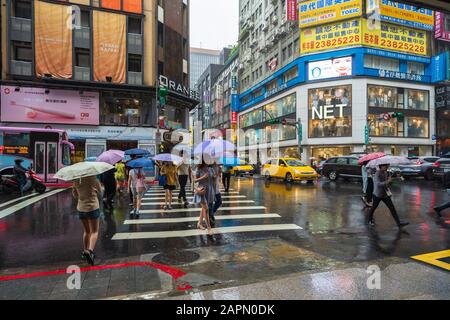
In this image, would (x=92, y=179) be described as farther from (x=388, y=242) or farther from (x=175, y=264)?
(x=388, y=242)

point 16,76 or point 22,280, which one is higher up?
point 16,76

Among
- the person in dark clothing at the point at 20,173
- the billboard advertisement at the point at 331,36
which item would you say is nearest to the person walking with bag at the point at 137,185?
the person in dark clothing at the point at 20,173

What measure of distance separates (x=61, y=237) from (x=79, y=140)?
68.3ft

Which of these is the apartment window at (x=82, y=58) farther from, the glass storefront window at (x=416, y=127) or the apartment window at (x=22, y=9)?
the glass storefront window at (x=416, y=127)

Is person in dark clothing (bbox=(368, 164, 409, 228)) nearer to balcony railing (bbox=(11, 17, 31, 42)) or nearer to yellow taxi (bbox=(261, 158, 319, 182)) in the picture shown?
yellow taxi (bbox=(261, 158, 319, 182))

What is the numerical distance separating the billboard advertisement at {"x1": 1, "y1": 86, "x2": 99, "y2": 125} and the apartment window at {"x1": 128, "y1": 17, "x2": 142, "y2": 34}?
6770 mm

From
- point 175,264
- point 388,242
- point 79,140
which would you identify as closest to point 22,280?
point 175,264

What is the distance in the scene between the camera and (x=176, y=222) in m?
8.31

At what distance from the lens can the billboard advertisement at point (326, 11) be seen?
33.9 metres

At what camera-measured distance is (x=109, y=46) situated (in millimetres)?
25781

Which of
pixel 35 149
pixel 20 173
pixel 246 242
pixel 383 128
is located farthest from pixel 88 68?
pixel 383 128

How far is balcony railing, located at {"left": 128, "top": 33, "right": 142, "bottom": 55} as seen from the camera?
26516 millimetres

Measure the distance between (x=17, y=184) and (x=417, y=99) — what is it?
140ft

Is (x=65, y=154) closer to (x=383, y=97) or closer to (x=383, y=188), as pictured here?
(x=383, y=188)
